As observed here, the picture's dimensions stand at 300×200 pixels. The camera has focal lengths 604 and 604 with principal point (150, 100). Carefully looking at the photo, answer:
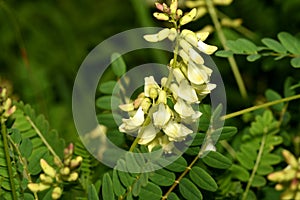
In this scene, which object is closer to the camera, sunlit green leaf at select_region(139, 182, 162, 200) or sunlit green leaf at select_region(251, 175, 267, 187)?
sunlit green leaf at select_region(139, 182, 162, 200)

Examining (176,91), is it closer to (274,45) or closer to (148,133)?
(148,133)

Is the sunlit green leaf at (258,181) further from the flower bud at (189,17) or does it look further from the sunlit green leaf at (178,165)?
the flower bud at (189,17)

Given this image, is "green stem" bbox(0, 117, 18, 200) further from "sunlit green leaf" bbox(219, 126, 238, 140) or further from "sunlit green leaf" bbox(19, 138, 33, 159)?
"sunlit green leaf" bbox(219, 126, 238, 140)

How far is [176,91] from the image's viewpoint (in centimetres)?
78

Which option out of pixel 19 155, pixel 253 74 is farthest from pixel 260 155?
pixel 253 74

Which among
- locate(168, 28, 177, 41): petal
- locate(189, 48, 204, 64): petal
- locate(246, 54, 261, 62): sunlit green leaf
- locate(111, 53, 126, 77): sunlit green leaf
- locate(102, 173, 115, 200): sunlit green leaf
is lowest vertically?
locate(102, 173, 115, 200): sunlit green leaf

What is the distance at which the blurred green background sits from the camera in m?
1.52

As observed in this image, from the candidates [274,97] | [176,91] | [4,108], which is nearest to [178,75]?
[176,91]

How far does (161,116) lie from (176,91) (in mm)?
41

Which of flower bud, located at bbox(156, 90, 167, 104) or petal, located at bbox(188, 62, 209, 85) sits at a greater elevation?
petal, located at bbox(188, 62, 209, 85)

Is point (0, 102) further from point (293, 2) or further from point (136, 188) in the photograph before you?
point (293, 2)

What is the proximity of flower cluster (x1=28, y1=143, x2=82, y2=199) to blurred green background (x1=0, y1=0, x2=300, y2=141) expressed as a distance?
0.54 meters

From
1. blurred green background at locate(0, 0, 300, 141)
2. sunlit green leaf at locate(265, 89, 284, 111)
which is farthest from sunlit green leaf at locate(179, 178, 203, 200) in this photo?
blurred green background at locate(0, 0, 300, 141)

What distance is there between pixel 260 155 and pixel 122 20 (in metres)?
1.18
